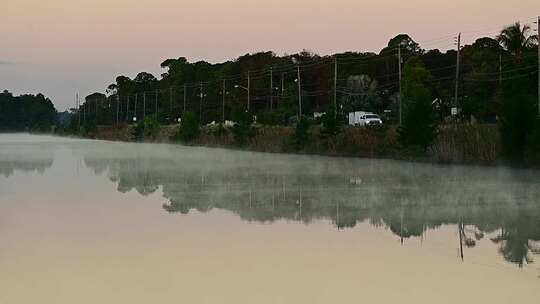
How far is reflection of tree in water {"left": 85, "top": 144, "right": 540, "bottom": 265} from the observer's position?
1075 centimetres

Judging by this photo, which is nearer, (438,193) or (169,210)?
(169,210)

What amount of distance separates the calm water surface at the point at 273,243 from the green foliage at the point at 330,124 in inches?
737

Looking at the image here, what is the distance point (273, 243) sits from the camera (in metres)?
9.20

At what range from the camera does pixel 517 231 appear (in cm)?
1017

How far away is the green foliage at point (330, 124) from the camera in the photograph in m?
36.8

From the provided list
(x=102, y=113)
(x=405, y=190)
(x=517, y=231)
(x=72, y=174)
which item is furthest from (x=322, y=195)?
(x=102, y=113)

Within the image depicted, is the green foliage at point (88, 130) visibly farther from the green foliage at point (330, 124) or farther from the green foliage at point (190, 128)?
the green foliage at point (330, 124)

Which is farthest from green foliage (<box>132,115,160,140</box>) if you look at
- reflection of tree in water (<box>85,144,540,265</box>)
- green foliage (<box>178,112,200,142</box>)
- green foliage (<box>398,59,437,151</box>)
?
reflection of tree in water (<box>85,144,540,265</box>)

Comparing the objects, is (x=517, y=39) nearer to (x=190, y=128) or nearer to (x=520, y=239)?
(x=190, y=128)

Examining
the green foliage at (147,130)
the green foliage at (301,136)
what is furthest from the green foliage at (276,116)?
the green foliage at (301,136)

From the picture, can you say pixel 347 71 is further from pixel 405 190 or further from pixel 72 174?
pixel 405 190

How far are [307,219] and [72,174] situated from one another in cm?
1348

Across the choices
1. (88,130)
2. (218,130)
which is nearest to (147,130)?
(218,130)

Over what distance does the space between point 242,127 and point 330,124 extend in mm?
10901
